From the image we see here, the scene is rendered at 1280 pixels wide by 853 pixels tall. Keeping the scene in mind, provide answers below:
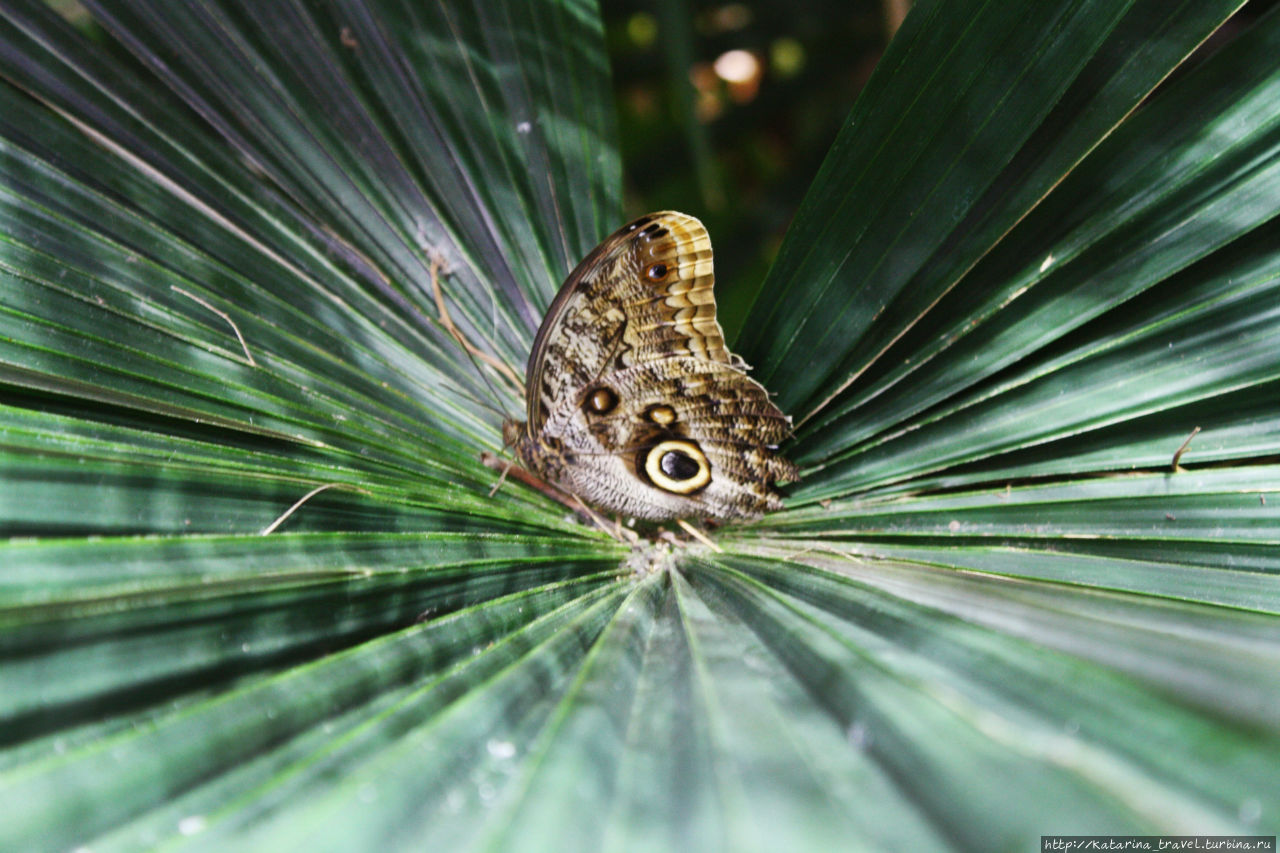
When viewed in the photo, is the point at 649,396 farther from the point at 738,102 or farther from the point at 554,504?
the point at 738,102

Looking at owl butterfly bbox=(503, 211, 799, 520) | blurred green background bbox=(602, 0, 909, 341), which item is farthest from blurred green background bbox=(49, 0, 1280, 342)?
owl butterfly bbox=(503, 211, 799, 520)

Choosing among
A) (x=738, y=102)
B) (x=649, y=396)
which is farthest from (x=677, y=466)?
(x=738, y=102)

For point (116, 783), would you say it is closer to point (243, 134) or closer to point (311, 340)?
point (311, 340)

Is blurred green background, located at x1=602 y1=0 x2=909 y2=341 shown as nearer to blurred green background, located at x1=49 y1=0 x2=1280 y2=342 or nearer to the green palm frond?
blurred green background, located at x1=49 y1=0 x2=1280 y2=342

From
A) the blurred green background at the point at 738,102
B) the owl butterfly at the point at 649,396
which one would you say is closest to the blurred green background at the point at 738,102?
the blurred green background at the point at 738,102

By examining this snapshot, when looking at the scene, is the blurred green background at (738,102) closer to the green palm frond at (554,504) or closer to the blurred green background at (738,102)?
the blurred green background at (738,102)

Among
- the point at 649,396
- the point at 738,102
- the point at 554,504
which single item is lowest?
the point at 554,504

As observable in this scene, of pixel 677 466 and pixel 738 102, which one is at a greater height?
pixel 738 102
